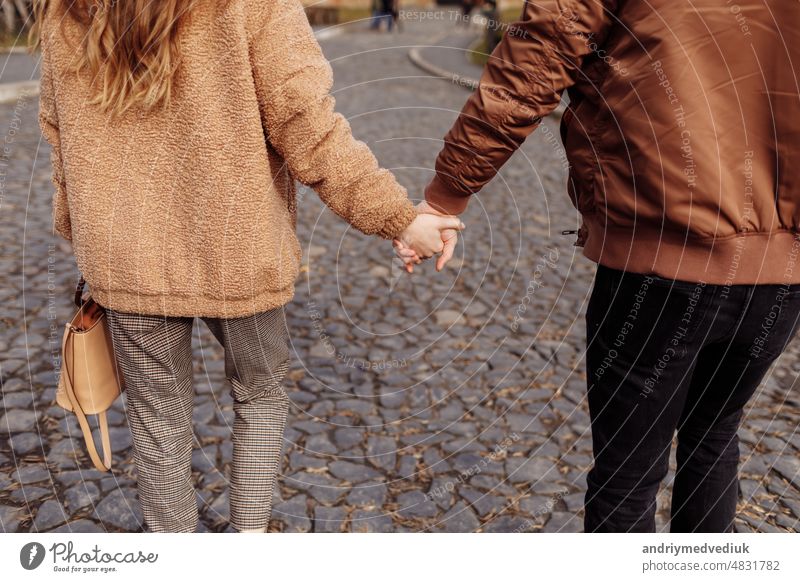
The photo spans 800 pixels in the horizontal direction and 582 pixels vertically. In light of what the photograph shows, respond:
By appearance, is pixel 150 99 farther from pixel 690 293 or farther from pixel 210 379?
pixel 210 379

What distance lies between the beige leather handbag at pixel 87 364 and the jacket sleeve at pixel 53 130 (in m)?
0.19

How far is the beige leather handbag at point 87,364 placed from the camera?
2.18 meters

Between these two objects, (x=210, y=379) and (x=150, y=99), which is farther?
(x=210, y=379)

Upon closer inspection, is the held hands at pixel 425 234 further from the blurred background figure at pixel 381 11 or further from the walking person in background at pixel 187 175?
the blurred background figure at pixel 381 11

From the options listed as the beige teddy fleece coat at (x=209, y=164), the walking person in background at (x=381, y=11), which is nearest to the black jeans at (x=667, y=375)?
the beige teddy fleece coat at (x=209, y=164)

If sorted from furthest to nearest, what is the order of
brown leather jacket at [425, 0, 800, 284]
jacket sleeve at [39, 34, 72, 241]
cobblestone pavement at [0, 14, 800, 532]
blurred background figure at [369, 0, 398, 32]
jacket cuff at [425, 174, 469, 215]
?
blurred background figure at [369, 0, 398, 32] < cobblestone pavement at [0, 14, 800, 532] < jacket cuff at [425, 174, 469, 215] < jacket sleeve at [39, 34, 72, 241] < brown leather jacket at [425, 0, 800, 284]

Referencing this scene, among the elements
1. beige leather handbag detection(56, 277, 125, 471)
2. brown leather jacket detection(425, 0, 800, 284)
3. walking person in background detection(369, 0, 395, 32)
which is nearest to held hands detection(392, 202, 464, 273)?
brown leather jacket detection(425, 0, 800, 284)

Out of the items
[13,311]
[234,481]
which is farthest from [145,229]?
[13,311]

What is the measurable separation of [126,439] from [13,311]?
1.62 m

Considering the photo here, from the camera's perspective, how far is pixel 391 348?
430 centimetres

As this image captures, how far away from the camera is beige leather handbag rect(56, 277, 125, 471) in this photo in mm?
2180

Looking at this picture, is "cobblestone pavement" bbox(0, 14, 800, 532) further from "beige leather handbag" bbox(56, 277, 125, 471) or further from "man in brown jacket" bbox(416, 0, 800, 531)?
"beige leather handbag" bbox(56, 277, 125, 471)

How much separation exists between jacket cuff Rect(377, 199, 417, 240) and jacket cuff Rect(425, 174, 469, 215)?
87 millimetres
